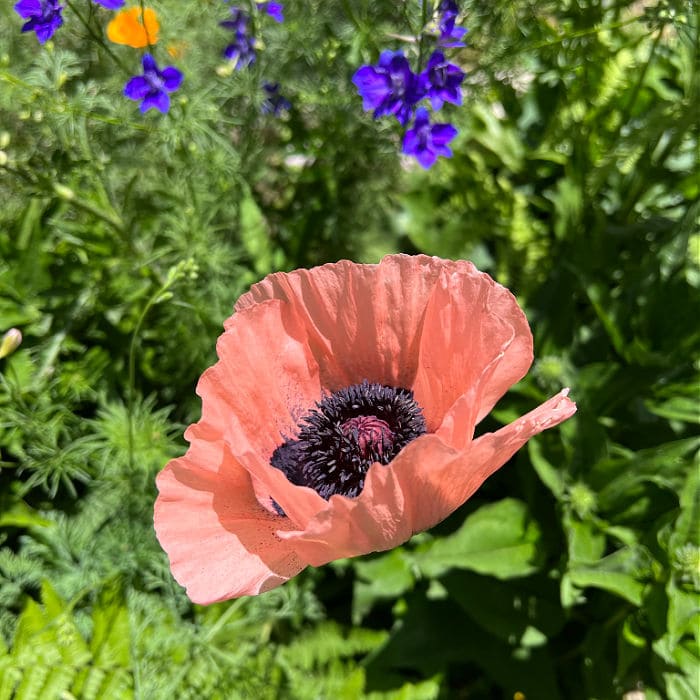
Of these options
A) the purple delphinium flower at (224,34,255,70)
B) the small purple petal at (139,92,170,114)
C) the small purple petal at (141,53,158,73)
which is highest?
the purple delphinium flower at (224,34,255,70)

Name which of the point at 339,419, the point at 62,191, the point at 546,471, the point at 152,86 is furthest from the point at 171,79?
the point at 546,471

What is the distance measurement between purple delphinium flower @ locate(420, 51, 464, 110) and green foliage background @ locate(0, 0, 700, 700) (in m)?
0.22

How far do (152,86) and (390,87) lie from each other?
1.50 feet

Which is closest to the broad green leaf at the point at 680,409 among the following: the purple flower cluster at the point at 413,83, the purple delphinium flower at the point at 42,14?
the purple flower cluster at the point at 413,83

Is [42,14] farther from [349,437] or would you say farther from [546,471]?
[546,471]

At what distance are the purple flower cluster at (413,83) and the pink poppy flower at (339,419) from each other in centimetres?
42

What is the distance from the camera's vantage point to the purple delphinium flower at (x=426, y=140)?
136 centimetres

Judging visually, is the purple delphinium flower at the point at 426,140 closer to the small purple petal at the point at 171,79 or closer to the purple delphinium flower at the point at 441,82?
the purple delphinium flower at the point at 441,82

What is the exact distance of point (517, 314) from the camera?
0.94 metres

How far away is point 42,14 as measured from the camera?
1.23m

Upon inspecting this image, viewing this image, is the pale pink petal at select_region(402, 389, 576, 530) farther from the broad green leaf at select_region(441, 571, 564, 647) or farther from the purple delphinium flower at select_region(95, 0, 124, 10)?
the purple delphinium flower at select_region(95, 0, 124, 10)

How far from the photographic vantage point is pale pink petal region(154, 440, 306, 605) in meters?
0.89

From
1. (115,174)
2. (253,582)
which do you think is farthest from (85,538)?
(115,174)

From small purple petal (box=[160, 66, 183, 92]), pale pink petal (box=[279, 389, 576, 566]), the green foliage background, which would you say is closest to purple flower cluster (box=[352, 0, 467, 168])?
the green foliage background
